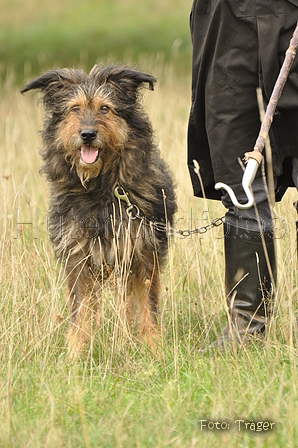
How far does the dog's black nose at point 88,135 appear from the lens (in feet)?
11.7

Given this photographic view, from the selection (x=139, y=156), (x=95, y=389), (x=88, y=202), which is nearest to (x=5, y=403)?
(x=95, y=389)

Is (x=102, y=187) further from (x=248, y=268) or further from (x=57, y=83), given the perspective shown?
(x=248, y=268)

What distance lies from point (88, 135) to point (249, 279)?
1254 mm

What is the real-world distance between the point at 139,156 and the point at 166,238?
58cm

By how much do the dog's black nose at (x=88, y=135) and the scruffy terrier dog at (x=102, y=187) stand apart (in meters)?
0.01

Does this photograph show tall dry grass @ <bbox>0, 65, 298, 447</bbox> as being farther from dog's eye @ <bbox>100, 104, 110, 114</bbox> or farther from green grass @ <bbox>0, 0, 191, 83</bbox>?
green grass @ <bbox>0, 0, 191, 83</bbox>

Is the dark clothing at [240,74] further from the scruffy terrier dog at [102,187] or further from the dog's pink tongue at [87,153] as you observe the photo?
the dog's pink tongue at [87,153]

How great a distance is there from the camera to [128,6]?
21.5 m

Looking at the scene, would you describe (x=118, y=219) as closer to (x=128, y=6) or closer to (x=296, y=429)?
(x=296, y=429)

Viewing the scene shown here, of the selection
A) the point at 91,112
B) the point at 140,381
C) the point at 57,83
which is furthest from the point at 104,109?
the point at 140,381

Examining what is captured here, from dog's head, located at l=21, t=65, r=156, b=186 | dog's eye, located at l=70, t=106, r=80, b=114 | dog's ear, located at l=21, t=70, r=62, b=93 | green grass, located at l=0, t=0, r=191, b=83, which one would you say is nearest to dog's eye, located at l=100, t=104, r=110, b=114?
dog's head, located at l=21, t=65, r=156, b=186

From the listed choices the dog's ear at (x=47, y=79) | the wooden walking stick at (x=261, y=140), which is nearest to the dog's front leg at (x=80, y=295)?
the dog's ear at (x=47, y=79)

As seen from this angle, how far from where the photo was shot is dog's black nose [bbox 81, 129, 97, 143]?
140 inches

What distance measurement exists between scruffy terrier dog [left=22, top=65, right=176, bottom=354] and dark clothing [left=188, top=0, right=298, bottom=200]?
58 cm
